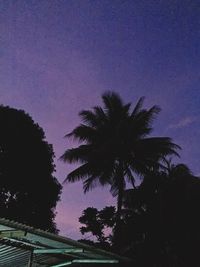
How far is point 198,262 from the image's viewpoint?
15633 mm

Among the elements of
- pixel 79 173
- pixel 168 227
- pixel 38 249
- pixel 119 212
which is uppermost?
pixel 79 173

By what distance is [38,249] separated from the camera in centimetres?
837

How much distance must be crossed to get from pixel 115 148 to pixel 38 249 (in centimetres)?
1582

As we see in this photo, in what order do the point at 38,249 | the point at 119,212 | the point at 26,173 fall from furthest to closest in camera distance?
the point at 26,173 → the point at 119,212 → the point at 38,249

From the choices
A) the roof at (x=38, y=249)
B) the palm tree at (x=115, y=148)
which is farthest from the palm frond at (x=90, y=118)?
the roof at (x=38, y=249)

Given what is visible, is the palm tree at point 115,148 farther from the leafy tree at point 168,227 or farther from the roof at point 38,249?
the roof at point 38,249

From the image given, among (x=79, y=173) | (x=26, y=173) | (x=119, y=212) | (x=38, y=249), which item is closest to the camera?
(x=38, y=249)

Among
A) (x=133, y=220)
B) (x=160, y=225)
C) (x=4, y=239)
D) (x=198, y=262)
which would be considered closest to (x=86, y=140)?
(x=133, y=220)

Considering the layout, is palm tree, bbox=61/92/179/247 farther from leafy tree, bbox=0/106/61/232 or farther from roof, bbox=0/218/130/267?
roof, bbox=0/218/130/267

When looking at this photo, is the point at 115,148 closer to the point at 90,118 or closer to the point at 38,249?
the point at 90,118

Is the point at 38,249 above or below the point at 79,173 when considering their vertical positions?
below

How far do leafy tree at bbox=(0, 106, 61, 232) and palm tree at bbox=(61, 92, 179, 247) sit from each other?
5.63 meters

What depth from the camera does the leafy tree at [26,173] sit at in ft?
90.8

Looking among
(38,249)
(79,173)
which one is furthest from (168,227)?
(38,249)
